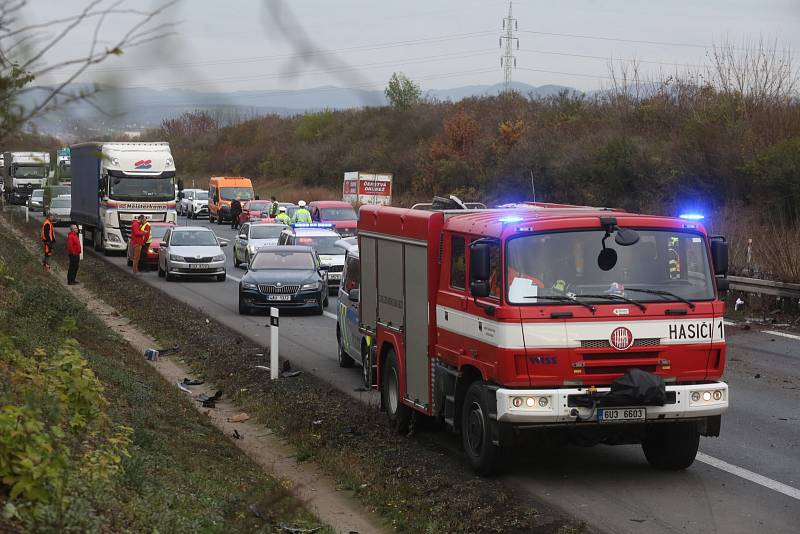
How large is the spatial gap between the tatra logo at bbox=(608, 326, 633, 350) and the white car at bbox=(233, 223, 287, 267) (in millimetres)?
27751

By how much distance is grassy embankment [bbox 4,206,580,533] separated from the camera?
30.1 feet

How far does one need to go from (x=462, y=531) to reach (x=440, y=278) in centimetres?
334

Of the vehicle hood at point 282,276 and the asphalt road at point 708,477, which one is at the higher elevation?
the vehicle hood at point 282,276

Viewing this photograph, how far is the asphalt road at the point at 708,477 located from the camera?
910 centimetres

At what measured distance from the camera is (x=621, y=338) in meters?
9.95

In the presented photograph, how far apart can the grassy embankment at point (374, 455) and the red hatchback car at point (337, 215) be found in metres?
22.8

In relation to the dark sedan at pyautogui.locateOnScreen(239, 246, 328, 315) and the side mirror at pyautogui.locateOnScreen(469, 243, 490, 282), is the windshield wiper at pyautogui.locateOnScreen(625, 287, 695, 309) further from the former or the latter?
the dark sedan at pyautogui.locateOnScreen(239, 246, 328, 315)

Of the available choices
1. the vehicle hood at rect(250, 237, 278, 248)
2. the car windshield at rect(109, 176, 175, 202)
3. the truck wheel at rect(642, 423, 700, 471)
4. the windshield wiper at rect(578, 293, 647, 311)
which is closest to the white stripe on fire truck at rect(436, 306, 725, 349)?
the windshield wiper at rect(578, 293, 647, 311)

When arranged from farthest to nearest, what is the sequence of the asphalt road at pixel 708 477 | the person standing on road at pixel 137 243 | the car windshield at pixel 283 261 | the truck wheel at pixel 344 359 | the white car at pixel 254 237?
the white car at pixel 254 237, the person standing on road at pixel 137 243, the car windshield at pixel 283 261, the truck wheel at pixel 344 359, the asphalt road at pixel 708 477

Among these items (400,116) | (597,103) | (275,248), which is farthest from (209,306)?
(597,103)

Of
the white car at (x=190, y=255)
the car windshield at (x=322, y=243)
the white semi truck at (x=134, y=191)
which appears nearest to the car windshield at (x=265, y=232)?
the white car at (x=190, y=255)

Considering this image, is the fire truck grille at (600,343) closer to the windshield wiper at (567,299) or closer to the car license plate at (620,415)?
the windshield wiper at (567,299)

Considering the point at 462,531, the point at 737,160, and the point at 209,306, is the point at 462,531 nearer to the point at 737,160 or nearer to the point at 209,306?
the point at 209,306

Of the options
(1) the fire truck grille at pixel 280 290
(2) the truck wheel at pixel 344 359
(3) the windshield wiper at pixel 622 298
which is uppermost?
(3) the windshield wiper at pixel 622 298
